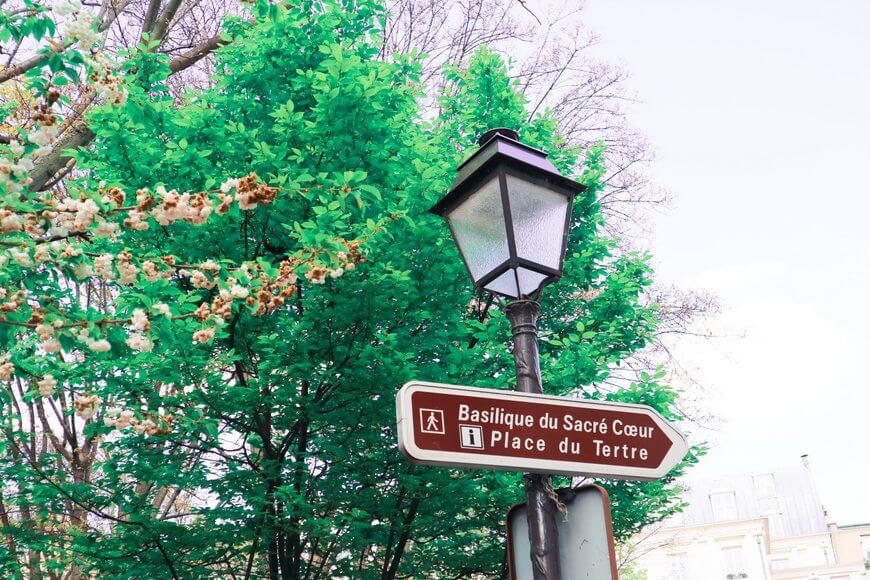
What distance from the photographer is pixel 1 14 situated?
4242 millimetres

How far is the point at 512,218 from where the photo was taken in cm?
332

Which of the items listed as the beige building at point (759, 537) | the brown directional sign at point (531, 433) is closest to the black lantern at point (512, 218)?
the brown directional sign at point (531, 433)

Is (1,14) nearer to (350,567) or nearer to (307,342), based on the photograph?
(307,342)

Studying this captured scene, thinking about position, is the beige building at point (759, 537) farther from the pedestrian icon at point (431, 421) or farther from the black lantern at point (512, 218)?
the pedestrian icon at point (431, 421)

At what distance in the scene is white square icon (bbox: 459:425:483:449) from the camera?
109 inches

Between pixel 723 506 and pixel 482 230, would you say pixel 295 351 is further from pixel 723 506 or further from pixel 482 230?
pixel 723 506

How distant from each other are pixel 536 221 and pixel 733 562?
49.6 metres

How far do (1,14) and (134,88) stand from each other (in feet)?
8.94

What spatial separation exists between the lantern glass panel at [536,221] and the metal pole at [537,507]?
0.35 m

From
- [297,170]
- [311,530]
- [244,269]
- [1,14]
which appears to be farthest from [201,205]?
[311,530]

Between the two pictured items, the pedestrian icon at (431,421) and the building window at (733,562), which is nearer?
the pedestrian icon at (431,421)

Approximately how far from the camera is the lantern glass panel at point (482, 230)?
3352 mm

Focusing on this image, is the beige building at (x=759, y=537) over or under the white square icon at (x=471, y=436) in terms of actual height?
over

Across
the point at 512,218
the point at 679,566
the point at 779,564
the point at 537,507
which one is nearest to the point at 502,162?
the point at 512,218
